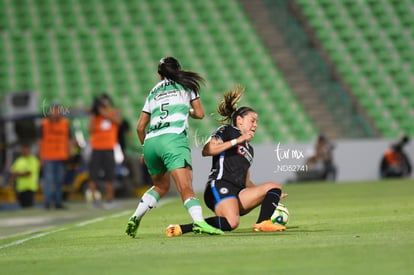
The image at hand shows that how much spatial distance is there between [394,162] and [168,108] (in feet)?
57.0

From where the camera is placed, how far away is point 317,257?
7.10 metres

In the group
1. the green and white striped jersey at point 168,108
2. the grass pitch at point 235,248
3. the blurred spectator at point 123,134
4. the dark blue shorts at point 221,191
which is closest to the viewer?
the grass pitch at point 235,248

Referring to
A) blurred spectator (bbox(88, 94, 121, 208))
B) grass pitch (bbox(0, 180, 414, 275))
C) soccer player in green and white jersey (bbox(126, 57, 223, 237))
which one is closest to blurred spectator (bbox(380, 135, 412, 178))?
blurred spectator (bbox(88, 94, 121, 208))

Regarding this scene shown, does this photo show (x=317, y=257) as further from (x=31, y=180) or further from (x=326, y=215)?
(x=31, y=180)

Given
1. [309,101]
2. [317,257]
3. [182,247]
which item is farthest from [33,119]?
Result: [317,257]

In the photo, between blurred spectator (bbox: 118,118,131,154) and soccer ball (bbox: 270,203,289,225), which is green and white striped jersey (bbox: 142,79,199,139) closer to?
soccer ball (bbox: 270,203,289,225)

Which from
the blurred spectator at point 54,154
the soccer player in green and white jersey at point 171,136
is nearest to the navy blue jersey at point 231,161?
the soccer player in green and white jersey at point 171,136

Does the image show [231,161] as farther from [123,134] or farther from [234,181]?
[123,134]

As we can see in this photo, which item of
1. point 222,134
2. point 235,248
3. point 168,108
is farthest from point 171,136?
point 235,248

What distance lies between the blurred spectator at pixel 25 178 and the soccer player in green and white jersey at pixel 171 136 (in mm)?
10958

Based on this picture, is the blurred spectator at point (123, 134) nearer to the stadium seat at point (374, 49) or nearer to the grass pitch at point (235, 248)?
the stadium seat at point (374, 49)

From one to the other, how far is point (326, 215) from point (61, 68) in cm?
1845

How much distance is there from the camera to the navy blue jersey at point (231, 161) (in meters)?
10.0

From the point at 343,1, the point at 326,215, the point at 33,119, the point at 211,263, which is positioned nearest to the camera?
Result: the point at 211,263
